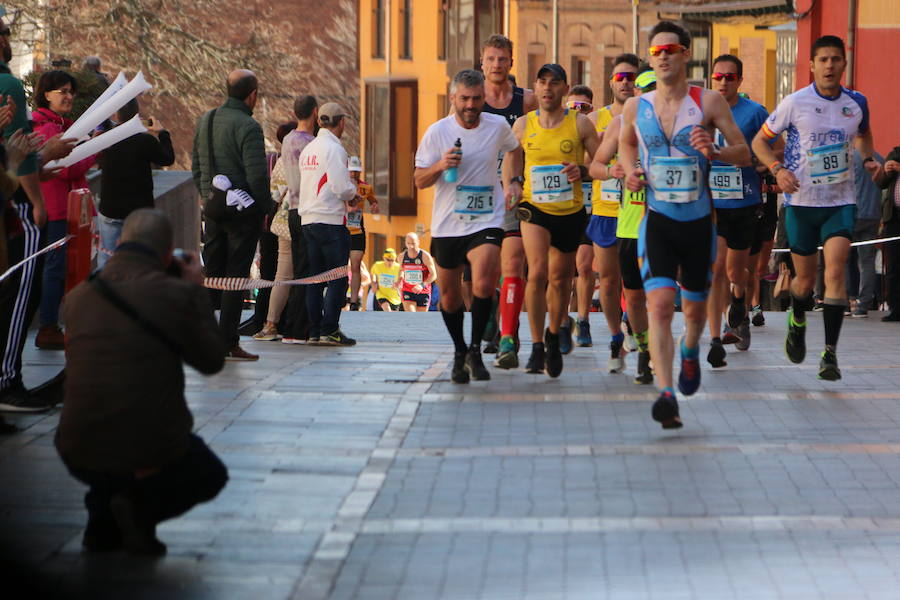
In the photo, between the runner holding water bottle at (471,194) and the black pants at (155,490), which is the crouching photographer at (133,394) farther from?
the runner holding water bottle at (471,194)

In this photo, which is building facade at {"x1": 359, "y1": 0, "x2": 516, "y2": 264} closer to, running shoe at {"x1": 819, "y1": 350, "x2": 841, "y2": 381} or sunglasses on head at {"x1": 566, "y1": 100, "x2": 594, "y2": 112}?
sunglasses on head at {"x1": 566, "y1": 100, "x2": 594, "y2": 112}

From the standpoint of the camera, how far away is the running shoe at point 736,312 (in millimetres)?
13805

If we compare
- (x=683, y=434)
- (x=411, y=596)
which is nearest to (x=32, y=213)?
(x=683, y=434)

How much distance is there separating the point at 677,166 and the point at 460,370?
2.32 m

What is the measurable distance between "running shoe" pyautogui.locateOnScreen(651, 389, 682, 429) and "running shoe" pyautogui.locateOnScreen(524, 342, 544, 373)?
2565 mm

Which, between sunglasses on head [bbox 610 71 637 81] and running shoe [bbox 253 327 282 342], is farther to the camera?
running shoe [bbox 253 327 282 342]

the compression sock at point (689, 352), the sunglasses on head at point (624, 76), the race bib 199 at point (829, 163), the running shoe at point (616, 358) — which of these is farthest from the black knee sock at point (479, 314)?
the sunglasses on head at point (624, 76)

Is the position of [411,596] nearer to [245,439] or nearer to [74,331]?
[74,331]

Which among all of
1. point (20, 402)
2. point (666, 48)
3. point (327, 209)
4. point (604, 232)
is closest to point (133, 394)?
point (20, 402)

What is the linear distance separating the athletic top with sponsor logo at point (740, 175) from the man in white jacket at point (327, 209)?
274 cm

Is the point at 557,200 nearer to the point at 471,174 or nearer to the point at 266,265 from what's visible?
the point at 471,174

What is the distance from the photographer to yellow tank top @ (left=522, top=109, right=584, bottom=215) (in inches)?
454

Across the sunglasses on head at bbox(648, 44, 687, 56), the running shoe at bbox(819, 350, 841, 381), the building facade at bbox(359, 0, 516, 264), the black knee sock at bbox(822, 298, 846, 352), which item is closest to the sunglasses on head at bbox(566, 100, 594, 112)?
the black knee sock at bbox(822, 298, 846, 352)

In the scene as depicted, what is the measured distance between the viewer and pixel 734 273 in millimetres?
13531
